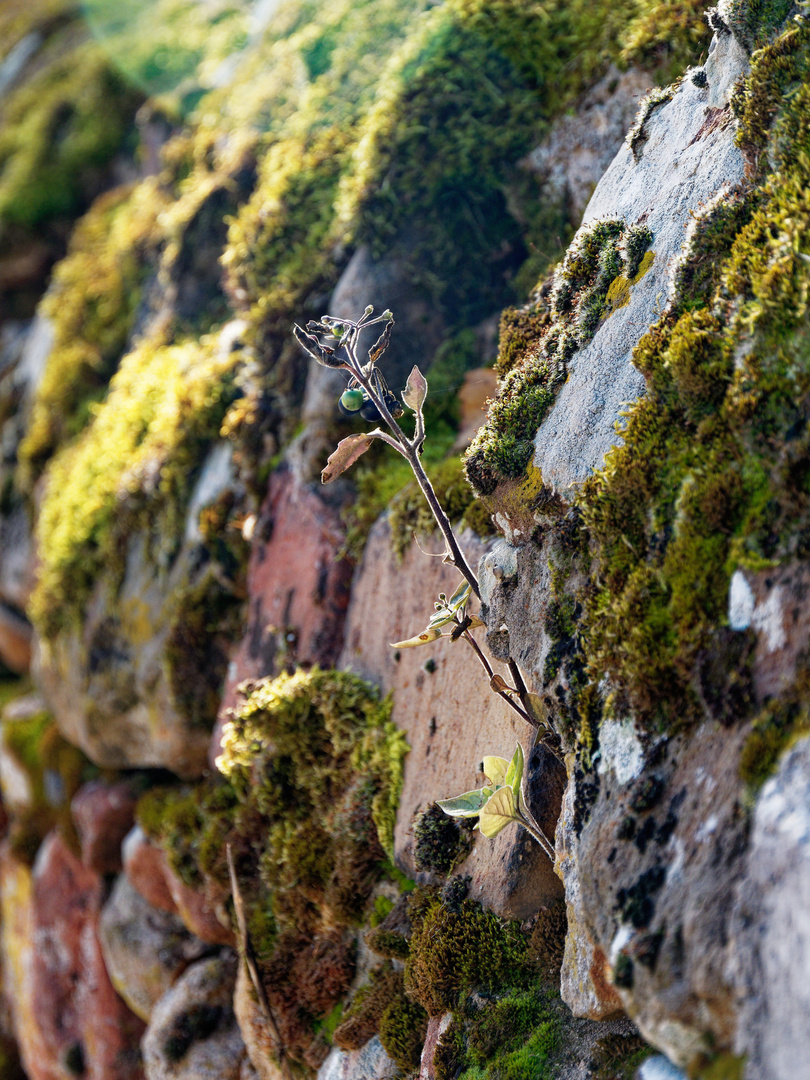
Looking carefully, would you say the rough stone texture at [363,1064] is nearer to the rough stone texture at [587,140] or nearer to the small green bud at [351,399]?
the small green bud at [351,399]

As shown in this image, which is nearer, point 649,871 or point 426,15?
point 649,871

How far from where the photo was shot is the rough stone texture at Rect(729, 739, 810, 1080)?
2.30 metres

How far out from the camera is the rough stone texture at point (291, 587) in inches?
256

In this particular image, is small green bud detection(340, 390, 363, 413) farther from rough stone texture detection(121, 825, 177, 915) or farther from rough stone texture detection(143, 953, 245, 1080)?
rough stone texture detection(121, 825, 177, 915)

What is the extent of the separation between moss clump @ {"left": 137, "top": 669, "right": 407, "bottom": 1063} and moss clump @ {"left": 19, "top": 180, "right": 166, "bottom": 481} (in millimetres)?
6832

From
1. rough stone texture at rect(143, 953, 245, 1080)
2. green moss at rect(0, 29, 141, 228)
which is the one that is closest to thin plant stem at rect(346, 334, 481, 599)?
rough stone texture at rect(143, 953, 245, 1080)

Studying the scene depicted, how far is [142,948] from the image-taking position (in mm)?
7953

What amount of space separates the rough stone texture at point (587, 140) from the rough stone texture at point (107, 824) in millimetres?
7502

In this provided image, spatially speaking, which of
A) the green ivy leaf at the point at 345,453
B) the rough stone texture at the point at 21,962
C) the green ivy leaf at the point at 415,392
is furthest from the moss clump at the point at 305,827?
the rough stone texture at the point at 21,962

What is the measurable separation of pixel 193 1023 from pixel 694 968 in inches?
211

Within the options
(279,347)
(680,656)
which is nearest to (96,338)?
(279,347)

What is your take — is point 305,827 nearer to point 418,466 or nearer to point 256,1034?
point 256,1034

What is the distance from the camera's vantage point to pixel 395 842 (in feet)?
16.9

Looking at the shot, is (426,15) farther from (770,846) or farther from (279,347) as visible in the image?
(770,846)
